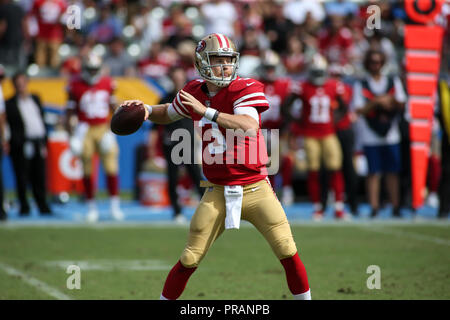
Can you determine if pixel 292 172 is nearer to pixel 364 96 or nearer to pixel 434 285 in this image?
pixel 364 96

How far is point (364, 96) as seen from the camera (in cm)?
1037

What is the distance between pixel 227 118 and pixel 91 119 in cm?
601

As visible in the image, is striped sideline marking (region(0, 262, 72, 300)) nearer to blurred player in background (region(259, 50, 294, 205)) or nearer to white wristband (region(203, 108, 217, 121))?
white wristband (region(203, 108, 217, 121))

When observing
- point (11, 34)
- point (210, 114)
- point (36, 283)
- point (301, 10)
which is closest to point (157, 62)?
point (11, 34)

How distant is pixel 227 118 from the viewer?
176 inches

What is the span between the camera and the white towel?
15.3 ft

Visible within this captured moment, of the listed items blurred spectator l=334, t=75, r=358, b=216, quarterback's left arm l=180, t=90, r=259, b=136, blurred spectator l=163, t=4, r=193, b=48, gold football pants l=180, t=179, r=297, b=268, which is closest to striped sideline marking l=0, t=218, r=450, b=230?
blurred spectator l=334, t=75, r=358, b=216

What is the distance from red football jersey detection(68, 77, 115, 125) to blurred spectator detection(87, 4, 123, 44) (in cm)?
489

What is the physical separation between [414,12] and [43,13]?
735 centimetres

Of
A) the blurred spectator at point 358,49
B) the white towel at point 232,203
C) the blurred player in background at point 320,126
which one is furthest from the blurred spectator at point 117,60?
the white towel at point 232,203

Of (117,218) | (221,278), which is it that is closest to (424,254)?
(221,278)

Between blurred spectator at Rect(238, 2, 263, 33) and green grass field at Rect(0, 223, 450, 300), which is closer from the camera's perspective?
green grass field at Rect(0, 223, 450, 300)

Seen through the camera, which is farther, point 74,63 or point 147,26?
point 147,26

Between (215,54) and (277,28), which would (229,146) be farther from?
(277,28)
